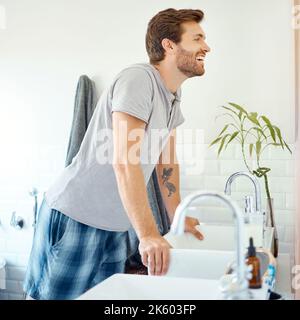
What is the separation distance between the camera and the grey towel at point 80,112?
1101 mm

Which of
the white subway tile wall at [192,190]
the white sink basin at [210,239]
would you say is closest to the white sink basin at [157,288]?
the white sink basin at [210,239]

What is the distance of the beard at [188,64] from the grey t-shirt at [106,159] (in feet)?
0.18

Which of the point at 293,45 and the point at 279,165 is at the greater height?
the point at 293,45

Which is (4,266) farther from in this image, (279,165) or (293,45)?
(293,45)

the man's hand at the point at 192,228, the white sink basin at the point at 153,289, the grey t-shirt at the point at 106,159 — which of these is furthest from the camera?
the man's hand at the point at 192,228

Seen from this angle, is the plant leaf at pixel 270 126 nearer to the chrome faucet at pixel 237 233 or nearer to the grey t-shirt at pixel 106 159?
the grey t-shirt at pixel 106 159

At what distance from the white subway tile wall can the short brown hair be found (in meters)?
0.29

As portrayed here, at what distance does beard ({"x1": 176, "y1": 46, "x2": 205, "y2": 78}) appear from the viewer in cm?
98

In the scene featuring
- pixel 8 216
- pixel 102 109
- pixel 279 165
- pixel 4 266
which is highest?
pixel 102 109

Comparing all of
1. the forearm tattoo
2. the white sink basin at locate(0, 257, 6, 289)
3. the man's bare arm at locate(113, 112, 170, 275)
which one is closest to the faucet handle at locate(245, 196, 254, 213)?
the forearm tattoo

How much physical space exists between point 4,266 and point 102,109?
0.52m

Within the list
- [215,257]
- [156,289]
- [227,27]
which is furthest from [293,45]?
[156,289]

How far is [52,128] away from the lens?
1146 mm
